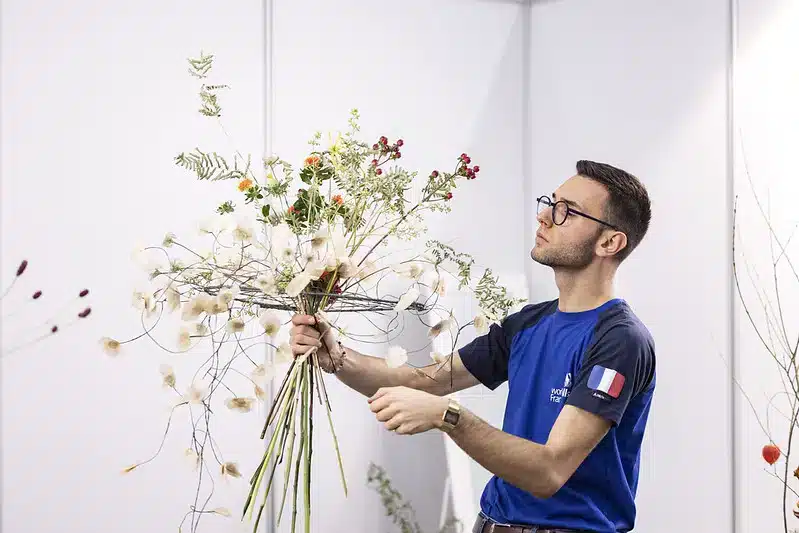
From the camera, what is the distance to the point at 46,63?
95.7 inches

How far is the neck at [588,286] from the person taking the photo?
2.04m

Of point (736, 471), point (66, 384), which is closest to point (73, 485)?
point (66, 384)

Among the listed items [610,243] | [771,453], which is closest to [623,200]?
[610,243]

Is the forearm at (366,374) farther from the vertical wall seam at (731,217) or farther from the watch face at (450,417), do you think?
the vertical wall seam at (731,217)

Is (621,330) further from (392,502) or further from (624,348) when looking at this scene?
(392,502)

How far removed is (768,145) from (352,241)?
1.38 m

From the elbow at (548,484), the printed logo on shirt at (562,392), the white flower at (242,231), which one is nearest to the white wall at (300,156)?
the printed logo on shirt at (562,392)

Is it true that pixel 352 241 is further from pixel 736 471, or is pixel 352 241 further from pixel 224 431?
pixel 736 471

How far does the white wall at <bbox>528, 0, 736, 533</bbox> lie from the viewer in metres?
2.46

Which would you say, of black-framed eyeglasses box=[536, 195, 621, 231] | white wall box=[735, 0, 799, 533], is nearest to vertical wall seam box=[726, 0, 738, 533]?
white wall box=[735, 0, 799, 533]

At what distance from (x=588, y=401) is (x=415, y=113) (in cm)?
137

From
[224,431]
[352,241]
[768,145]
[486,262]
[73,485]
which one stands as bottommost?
[73,485]

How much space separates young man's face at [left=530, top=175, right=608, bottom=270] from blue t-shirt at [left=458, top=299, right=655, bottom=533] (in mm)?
129

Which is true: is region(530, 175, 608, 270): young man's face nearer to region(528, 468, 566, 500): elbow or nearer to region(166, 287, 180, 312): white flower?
region(528, 468, 566, 500): elbow
